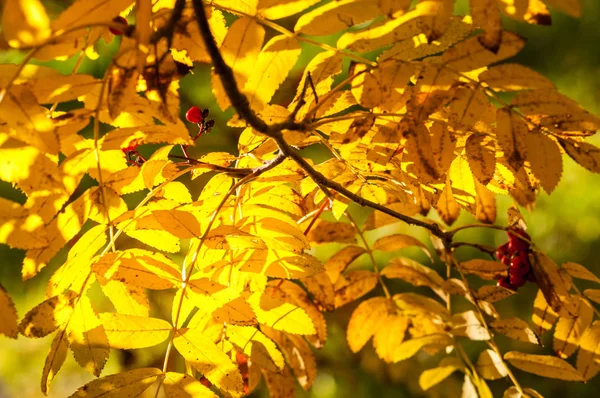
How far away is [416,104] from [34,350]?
2.41 m

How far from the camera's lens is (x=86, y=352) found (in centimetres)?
65

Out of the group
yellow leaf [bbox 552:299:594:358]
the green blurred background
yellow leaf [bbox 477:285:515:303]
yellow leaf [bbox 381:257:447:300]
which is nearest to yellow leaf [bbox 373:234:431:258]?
yellow leaf [bbox 381:257:447:300]

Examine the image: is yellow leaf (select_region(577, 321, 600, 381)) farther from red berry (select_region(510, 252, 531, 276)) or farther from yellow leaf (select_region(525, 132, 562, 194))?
yellow leaf (select_region(525, 132, 562, 194))

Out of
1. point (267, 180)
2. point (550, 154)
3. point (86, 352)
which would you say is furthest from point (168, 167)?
point (550, 154)

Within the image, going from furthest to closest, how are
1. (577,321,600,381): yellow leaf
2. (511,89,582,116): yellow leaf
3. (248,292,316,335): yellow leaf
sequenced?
(577,321,600,381): yellow leaf < (248,292,316,335): yellow leaf < (511,89,582,116): yellow leaf

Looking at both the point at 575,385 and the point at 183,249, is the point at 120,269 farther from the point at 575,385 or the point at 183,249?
the point at 575,385

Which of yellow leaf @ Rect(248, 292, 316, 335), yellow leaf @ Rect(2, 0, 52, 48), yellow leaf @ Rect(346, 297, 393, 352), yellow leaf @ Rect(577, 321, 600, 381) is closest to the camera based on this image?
yellow leaf @ Rect(2, 0, 52, 48)

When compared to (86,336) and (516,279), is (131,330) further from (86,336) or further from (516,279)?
(516,279)

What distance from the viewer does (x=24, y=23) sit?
1.60 feet

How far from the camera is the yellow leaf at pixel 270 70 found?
0.61 metres

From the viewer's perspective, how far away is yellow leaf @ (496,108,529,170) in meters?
0.60

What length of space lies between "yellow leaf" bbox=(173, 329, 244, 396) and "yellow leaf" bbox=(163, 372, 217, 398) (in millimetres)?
14

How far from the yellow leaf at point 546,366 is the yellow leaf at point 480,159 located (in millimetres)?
395

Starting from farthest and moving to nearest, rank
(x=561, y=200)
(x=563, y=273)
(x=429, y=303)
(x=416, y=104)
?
(x=561, y=200), (x=429, y=303), (x=563, y=273), (x=416, y=104)
